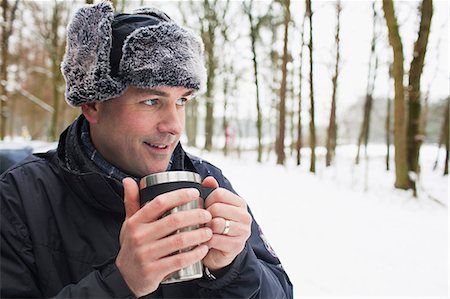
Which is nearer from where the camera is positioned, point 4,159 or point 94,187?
point 94,187

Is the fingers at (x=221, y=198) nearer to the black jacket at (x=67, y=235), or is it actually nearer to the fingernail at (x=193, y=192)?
the fingernail at (x=193, y=192)

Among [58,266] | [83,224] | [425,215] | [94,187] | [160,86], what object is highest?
[160,86]

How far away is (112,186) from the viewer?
4.01ft

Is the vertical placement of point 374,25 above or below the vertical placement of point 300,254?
above

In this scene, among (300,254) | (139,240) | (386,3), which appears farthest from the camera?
(386,3)

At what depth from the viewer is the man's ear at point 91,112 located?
1366mm

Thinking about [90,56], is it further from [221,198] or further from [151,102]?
[221,198]

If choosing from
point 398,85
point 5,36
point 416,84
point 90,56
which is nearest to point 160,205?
point 90,56

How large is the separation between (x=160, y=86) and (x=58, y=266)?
63cm

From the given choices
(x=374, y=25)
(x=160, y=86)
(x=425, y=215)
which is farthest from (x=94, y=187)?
(x=374, y=25)

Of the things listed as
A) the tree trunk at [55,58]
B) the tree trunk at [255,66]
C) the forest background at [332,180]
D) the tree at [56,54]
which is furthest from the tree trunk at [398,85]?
the tree trunk at [55,58]

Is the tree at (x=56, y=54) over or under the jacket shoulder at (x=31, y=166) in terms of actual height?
over

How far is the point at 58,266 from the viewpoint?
1.16 metres

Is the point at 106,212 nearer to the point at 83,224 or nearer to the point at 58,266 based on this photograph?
the point at 83,224
